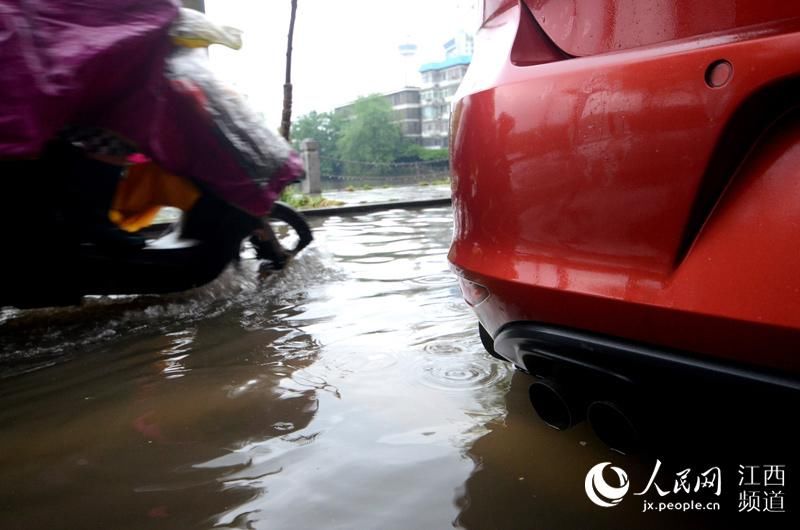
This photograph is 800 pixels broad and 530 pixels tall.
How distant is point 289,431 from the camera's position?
1.92m

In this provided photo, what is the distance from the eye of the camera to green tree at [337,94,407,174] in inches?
895

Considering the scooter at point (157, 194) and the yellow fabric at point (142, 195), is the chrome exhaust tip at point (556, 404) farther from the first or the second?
the yellow fabric at point (142, 195)

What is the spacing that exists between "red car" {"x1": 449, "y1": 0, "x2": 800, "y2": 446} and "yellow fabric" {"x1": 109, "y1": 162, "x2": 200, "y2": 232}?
2.33m

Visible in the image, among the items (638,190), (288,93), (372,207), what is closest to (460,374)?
(638,190)

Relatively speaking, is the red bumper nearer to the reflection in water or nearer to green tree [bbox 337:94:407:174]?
the reflection in water

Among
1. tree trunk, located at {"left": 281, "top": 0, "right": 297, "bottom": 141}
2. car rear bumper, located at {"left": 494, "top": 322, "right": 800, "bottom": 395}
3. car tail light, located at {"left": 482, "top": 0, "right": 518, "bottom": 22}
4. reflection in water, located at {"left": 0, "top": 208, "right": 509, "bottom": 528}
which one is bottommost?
reflection in water, located at {"left": 0, "top": 208, "right": 509, "bottom": 528}

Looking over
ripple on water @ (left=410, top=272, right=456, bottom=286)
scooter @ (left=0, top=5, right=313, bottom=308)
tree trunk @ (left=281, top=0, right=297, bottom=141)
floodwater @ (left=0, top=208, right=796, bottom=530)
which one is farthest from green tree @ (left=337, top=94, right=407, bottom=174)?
floodwater @ (left=0, top=208, right=796, bottom=530)

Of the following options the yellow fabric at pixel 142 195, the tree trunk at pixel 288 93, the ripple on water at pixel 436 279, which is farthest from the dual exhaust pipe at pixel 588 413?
the tree trunk at pixel 288 93

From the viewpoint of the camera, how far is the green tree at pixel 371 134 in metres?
22.7

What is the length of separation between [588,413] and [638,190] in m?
0.49

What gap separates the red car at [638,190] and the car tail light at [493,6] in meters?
0.06

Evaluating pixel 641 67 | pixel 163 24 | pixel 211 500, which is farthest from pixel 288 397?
pixel 163 24

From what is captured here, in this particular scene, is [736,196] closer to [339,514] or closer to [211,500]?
[339,514]

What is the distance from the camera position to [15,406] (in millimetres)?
2230
